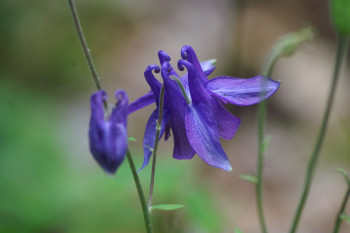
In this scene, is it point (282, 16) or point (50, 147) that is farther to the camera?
point (282, 16)

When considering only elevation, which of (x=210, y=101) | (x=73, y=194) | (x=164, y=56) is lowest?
(x=73, y=194)

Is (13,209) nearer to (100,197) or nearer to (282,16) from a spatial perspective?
(100,197)

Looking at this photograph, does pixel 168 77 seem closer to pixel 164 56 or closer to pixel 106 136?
pixel 164 56

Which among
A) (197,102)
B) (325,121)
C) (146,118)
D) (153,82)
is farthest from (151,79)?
(146,118)

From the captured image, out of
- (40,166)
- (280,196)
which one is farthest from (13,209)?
(280,196)

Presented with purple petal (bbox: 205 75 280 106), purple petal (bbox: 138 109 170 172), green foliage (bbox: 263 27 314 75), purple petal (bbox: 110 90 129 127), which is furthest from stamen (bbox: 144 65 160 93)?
green foliage (bbox: 263 27 314 75)

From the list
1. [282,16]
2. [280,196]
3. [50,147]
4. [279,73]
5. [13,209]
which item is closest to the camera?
[13,209]

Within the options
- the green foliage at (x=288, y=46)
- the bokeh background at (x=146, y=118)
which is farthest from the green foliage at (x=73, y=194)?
the green foliage at (x=288, y=46)
